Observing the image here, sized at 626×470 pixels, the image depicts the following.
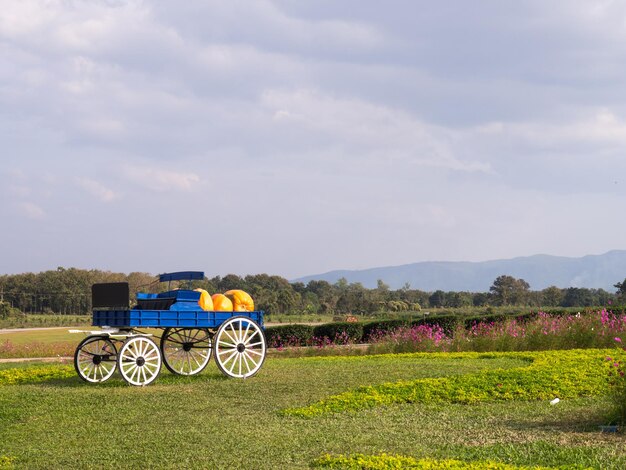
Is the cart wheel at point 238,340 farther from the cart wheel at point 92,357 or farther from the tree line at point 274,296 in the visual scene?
the tree line at point 274,296

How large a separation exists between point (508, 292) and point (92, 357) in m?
46.2

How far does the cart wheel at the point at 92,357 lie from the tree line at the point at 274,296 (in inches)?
1239

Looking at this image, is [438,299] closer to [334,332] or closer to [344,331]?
[334,332]

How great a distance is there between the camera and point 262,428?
7.93 metres

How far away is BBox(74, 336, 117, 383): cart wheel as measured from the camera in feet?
38.7

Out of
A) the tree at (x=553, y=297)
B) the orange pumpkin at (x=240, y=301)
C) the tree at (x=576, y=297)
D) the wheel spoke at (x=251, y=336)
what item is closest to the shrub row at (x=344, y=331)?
the orange pumpkin at (x=240, y=301)

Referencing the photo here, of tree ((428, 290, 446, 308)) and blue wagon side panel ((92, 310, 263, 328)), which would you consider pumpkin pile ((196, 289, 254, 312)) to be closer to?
blue wagon side panel ((92, 310, 263, 328))

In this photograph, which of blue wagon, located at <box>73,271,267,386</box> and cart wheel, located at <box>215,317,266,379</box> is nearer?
blue wagon, located at <box>73,271,267,386</box>

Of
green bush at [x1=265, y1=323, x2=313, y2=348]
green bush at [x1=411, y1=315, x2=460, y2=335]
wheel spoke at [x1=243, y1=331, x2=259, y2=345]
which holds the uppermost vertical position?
wheel spoke at [x1=243, y1=331, x2=259, y2=345]

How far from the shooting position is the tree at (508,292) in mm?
53656

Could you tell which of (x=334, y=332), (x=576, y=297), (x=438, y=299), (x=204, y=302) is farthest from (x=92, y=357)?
(x=438, y=299)

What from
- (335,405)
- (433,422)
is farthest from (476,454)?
(335,405)

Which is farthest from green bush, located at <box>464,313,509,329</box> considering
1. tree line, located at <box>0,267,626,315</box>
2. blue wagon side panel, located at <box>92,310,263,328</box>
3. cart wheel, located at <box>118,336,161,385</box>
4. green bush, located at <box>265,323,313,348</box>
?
tree line, located at <box>0,267,626,315</box>

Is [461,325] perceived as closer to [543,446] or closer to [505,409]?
[505,409]
